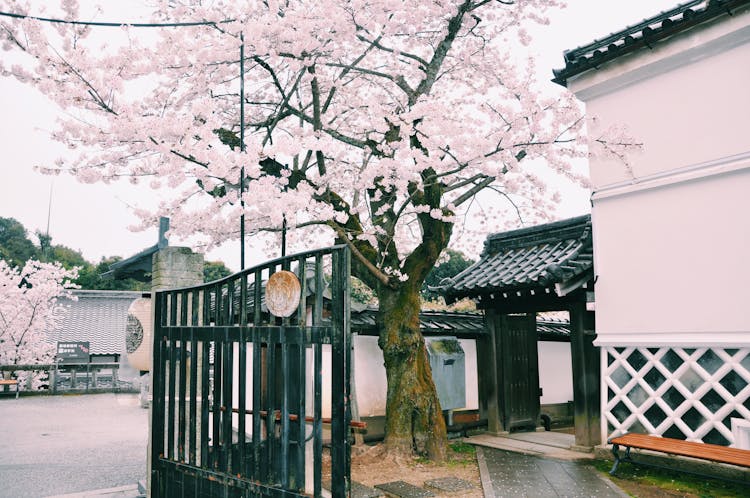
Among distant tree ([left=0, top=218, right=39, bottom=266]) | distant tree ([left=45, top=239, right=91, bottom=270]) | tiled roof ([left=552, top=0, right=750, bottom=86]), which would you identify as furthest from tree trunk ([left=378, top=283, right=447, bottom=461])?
distant tree ([left=45, top=239, right=91, bottom=270])

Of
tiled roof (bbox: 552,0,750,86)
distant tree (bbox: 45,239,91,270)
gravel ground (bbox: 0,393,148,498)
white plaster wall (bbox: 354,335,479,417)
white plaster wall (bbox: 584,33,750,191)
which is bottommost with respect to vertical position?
gravel ground (bbox: 0,393,148,498)

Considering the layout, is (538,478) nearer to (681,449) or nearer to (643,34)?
(681,449)

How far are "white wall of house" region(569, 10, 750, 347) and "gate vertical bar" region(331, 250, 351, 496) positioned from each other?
604 cm

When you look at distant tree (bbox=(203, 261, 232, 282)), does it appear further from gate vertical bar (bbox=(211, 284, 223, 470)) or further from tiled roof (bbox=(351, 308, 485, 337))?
gate vertical bar (bbox=(211, 284, 223, 470))

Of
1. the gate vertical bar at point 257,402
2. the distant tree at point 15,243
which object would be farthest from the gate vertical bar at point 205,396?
the distant tree at point 15,243

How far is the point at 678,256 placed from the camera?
8.35 meters

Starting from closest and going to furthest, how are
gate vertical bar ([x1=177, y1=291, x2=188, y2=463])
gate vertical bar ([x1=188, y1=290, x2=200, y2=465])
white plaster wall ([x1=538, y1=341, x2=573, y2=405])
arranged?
gate vertical bar ([x1=188, y1=290, x2=200, y2=465])
gate vertical bar ([x1=177, y1=291, x2=188, y2=463])
white plaster wall ([x1=538, y1=341, x2=573, y2=405])

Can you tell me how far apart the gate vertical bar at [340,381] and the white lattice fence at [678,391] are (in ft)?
19.7

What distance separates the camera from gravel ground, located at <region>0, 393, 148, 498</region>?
27.7 ft

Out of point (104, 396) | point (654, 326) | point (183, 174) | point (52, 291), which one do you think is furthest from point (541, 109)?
point (52, 291)

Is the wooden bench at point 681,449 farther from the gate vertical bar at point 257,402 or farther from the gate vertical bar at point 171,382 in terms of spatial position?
the gate vertical bar at point 171,382

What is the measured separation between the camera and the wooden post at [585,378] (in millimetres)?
9461

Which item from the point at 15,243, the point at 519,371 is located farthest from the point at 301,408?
the point at 15,243

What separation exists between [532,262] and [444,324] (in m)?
2.57
